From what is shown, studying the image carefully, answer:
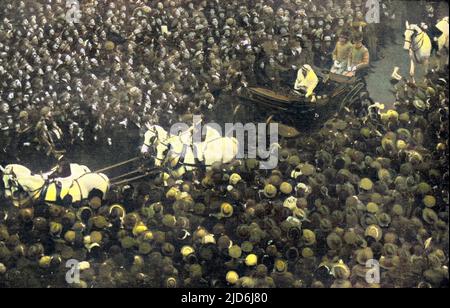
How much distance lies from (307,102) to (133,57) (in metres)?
1.45

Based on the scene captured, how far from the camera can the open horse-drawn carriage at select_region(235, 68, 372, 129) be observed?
222 inches

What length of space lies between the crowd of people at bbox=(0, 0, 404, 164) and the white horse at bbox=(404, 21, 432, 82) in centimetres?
31

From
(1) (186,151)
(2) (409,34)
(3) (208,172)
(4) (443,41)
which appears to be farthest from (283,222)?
(4) (443,41)

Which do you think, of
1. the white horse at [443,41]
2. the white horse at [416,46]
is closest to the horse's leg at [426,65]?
the white horse at [416,46]

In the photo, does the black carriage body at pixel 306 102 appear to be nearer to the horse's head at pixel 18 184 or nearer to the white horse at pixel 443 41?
the white horse at pixel 443 41

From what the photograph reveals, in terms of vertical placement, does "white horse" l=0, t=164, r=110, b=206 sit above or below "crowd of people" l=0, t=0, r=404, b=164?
below

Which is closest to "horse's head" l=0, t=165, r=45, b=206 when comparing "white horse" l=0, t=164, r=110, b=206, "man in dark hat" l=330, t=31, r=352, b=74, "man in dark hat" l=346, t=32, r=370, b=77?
"white horse" l=0, t=164, r=110, b=206

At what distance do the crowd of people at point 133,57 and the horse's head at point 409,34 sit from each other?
28cm

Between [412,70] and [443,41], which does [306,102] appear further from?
[443,41]

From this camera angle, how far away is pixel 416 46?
576 centimetres

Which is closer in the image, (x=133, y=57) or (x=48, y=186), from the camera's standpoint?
(x=48, y=186)

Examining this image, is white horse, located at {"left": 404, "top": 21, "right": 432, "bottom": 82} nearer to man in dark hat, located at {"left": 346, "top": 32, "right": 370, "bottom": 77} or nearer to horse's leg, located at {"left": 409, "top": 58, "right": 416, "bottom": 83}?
horse's leg, located at {"left": 409, "top": 58, "right": 416, "bottom": 83}

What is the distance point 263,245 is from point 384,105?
1508 mm
